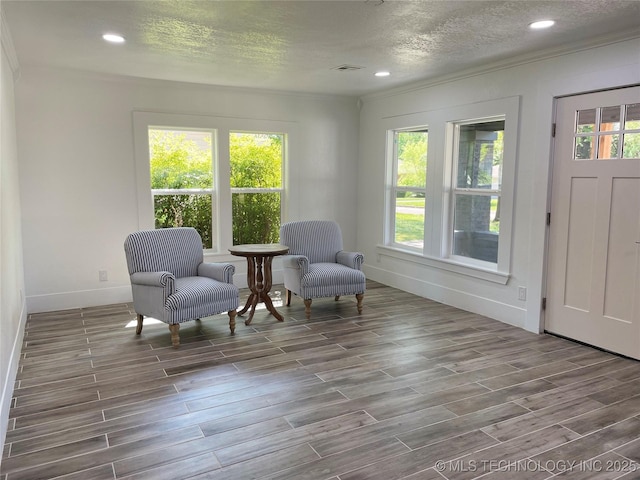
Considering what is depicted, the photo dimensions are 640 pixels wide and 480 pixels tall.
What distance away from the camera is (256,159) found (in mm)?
6035

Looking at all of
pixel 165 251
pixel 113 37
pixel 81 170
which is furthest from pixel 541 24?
pixel 81 170

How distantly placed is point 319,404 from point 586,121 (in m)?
3.00

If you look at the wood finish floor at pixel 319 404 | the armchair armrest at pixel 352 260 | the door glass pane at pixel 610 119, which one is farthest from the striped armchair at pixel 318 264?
the door glass pane at pixel 610 119

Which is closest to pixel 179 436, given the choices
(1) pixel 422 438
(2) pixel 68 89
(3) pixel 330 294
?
(1) pixel 422 438

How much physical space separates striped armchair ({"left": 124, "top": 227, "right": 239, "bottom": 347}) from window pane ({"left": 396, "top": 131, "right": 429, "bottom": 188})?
2.59 meters

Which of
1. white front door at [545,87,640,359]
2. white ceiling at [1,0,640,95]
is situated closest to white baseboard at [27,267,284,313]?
white ceiling at [1,0,640,95]

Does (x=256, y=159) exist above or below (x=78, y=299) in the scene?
above

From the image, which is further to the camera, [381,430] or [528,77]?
[528,77]

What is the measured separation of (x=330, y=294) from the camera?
4801 mm

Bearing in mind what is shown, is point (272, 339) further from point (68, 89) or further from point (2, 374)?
point (68, 89)

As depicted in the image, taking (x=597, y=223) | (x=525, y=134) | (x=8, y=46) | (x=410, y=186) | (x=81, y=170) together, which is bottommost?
(x=597, y=223)

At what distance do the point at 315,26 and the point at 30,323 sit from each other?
3.68m

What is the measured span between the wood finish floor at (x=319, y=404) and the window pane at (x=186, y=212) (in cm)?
150

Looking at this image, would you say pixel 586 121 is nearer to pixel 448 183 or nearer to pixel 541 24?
pixel 541 24
